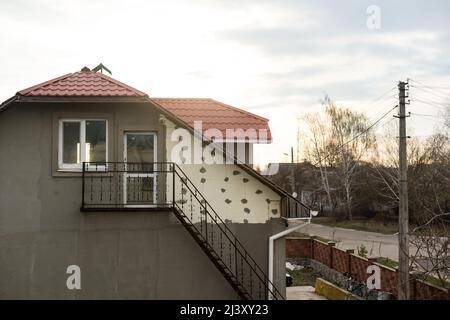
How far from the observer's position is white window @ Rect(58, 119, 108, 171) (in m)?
10.0

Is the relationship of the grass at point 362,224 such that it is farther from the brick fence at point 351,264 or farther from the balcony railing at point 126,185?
the balcony railing at point 126,185

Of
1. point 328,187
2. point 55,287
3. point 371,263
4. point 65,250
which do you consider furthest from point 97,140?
point 328,187

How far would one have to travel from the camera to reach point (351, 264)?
2073cm

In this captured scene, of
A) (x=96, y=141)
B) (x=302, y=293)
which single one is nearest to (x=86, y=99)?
(x=96, y=141)

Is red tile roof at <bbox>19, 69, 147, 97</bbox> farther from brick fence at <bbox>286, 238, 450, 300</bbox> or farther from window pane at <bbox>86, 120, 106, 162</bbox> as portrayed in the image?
brick fence at <bbox>286, 238, 450, 300</bbox>

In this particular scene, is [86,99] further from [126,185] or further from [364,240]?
[364,240]

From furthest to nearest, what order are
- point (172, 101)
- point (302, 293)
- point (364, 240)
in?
1. point (364, 240)
2. point (302, 293)
3. point (172, 101)

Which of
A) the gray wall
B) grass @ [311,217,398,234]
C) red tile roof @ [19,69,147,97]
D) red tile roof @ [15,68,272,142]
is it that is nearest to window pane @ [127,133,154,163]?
red tile roof @ [15,68,272,142]

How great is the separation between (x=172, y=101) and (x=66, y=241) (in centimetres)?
426

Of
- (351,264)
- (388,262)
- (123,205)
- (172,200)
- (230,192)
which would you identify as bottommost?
(388,262)

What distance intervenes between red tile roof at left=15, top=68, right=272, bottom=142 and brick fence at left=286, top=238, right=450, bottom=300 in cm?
697

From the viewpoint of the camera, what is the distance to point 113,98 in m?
9.73
